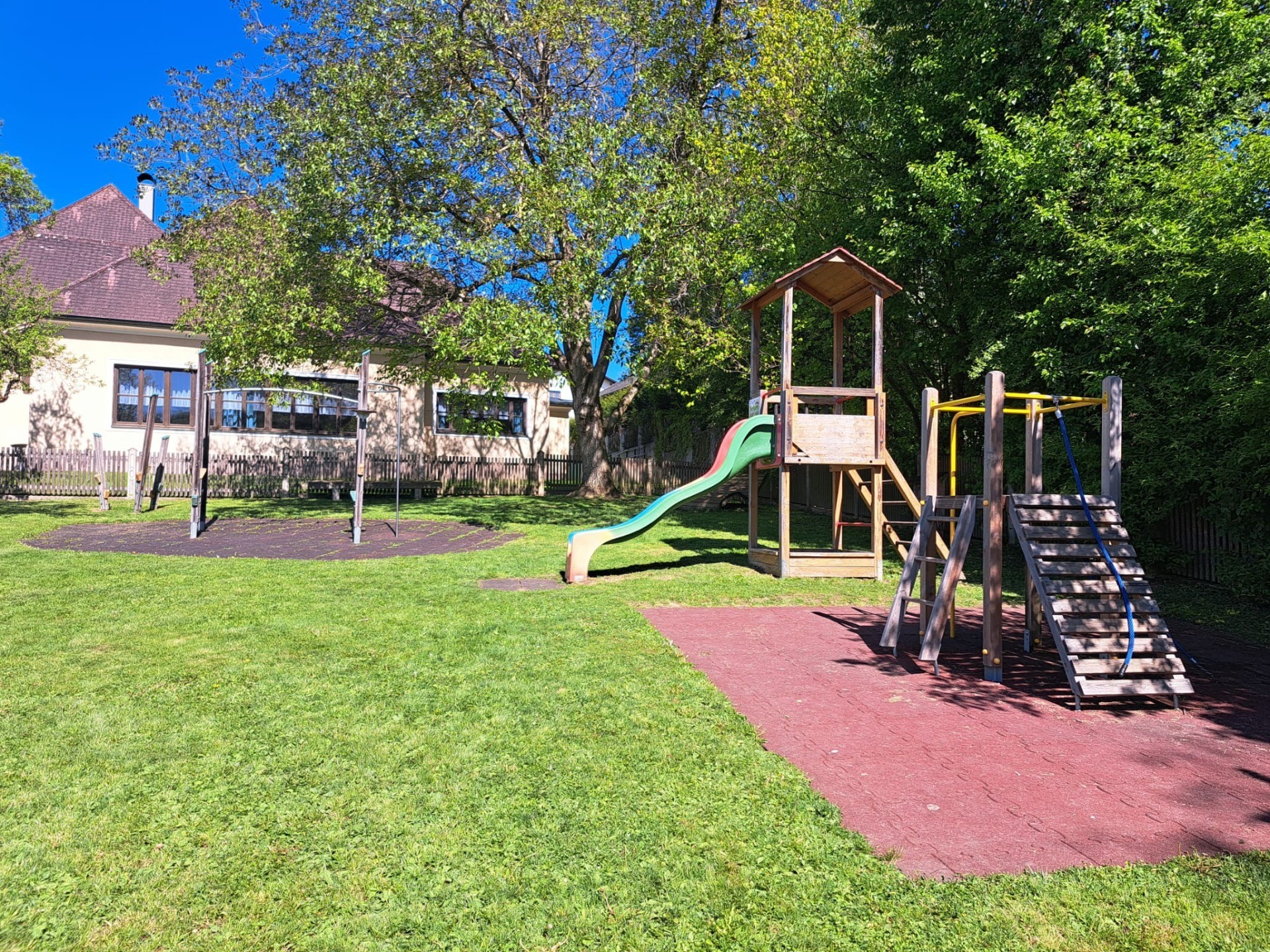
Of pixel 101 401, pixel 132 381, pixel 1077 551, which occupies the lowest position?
pixel 1077 551

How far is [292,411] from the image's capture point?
1037 inches

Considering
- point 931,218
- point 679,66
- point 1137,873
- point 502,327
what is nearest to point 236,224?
point 502,327

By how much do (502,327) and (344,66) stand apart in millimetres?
7835

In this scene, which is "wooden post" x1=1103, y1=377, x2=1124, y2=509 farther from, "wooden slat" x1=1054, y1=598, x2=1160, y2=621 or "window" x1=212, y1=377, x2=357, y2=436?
"window" x1=212, y1=377, x2=357, y2=436

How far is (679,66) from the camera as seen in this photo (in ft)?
68.6

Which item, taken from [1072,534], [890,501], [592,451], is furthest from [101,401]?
[1072,534]

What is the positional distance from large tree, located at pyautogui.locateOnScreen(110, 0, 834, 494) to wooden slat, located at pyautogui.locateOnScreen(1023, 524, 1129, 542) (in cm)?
1107

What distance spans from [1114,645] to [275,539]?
12831 millimetres

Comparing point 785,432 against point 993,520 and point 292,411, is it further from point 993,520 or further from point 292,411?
point 292,411

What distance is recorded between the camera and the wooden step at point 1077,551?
18.7 feet

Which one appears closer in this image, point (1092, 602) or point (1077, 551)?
point (1092, 602)

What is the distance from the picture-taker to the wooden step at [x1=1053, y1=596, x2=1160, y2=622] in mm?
5430

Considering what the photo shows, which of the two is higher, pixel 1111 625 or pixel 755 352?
pixel 755 352

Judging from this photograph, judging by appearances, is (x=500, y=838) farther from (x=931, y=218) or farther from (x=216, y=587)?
(x=931, y=218)
